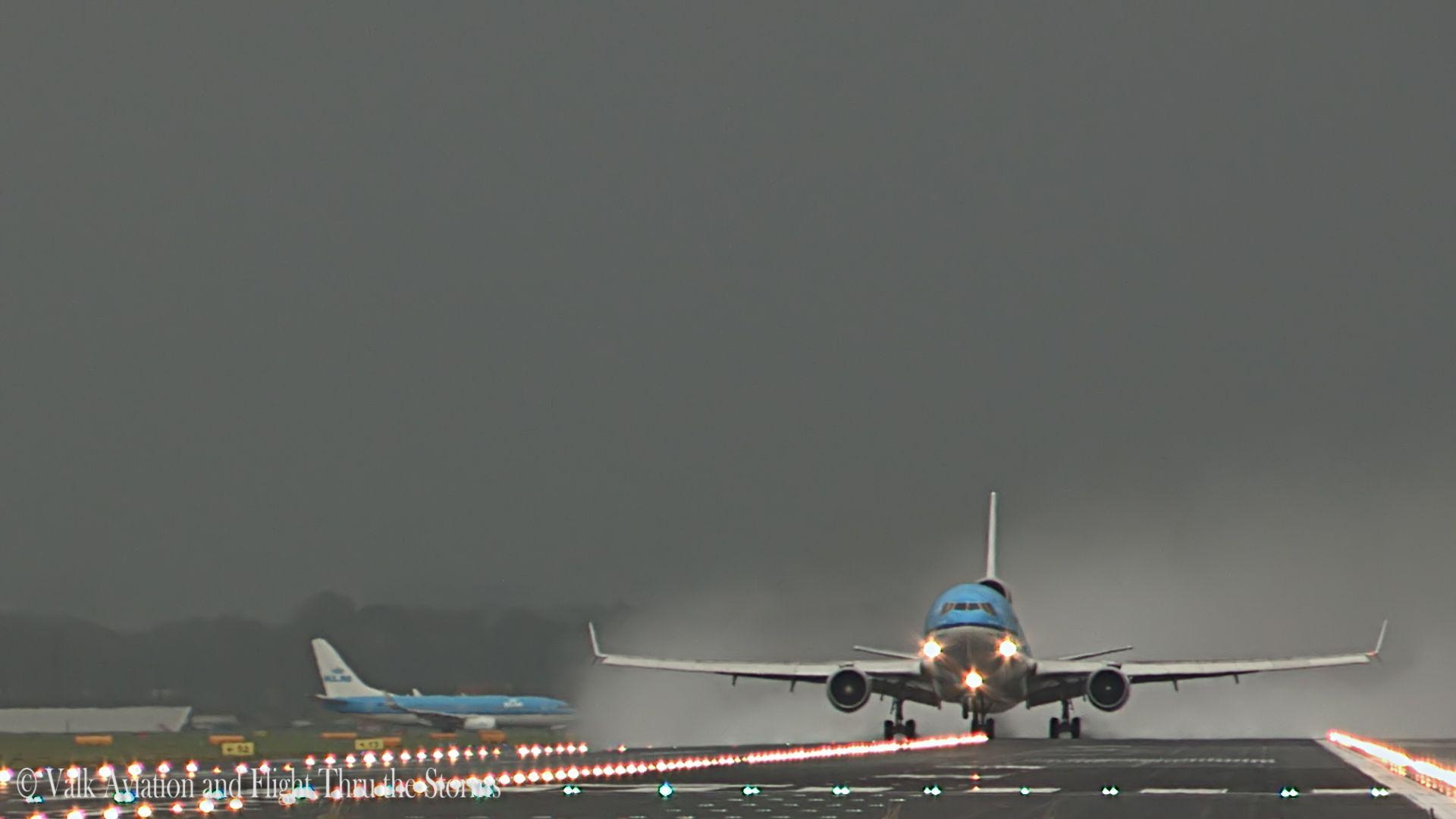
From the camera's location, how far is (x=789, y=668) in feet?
313

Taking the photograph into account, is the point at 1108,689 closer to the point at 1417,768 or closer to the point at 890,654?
the point at 890,654

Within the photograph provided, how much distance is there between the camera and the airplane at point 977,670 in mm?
81812

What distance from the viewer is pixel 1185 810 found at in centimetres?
3644

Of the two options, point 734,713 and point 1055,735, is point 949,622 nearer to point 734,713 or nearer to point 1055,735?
point 1055,735

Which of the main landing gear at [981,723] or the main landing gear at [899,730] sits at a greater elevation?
the main landing gear at [981,723]

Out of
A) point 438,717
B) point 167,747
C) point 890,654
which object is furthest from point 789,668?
point 438,717

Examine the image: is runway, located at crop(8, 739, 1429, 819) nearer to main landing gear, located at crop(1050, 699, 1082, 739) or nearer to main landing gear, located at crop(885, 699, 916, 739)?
main landing gear, located at crop(885, 699, 916, 739)

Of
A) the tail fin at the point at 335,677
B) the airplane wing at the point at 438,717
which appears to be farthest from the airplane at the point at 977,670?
the tail fin at the point at 335,677

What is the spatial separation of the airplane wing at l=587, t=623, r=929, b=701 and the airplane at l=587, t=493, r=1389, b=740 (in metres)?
0.05

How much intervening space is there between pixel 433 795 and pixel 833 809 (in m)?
9.46

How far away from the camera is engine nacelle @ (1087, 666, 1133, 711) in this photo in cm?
8806

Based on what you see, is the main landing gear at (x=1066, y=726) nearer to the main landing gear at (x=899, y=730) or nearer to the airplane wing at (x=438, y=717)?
the main landing gear at (x=899, y=730)

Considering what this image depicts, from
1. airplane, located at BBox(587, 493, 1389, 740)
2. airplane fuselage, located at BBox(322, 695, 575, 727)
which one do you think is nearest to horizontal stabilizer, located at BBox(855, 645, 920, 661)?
airplane, located at BBox(587, 493, 1389, 740)

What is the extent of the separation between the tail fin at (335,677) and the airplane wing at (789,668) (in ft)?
140
